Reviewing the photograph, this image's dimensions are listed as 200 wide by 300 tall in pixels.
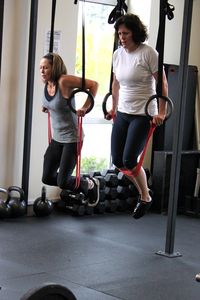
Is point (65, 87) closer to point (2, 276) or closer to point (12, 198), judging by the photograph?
point (2, 276)

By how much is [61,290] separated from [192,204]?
398 centimetres

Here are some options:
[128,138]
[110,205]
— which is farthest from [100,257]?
[110,205]

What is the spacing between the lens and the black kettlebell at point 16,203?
18.0 feet

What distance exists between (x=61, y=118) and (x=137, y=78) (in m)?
0.67

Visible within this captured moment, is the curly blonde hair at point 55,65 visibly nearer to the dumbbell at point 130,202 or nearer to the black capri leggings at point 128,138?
the black capri leggings at point 128,138

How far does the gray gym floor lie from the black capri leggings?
81 centimetres

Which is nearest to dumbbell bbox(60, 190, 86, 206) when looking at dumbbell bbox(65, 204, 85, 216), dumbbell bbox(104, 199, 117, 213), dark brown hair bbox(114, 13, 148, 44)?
dumbbell bbox(65, 204, 85, 216)

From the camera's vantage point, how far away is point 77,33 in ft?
20.1

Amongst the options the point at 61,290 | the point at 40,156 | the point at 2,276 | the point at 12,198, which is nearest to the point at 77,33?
the point at 40,156

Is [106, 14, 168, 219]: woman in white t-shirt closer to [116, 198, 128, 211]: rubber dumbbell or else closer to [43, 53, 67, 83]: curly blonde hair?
[43, 53, 67, 83]: curly blonde hair

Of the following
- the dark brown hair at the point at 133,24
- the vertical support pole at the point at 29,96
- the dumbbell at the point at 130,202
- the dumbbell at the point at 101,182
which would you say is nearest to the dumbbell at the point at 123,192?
the dumbbell at the point at 130,202

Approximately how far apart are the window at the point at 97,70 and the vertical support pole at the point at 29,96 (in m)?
0.74

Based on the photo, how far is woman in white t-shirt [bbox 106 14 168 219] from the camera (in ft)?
12.5

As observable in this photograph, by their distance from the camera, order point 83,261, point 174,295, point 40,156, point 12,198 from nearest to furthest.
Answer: point 174,295 → point 83,261 → point 12,198 → point 40,156
